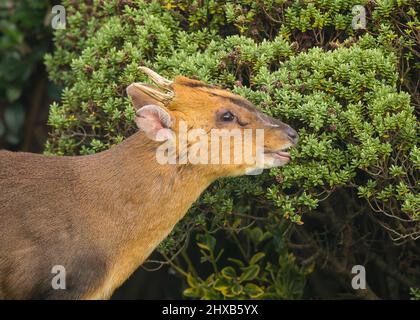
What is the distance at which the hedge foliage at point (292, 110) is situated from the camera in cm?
523

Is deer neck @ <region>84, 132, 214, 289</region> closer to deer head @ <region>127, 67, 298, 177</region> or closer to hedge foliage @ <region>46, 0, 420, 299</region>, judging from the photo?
deer head @ <region>127, 67, 298, 177</region>

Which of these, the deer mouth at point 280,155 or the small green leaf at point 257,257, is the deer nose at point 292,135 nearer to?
the deer mouth at point 280,155

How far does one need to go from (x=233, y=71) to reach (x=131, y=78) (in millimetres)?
691

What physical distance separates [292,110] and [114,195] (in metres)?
1.23

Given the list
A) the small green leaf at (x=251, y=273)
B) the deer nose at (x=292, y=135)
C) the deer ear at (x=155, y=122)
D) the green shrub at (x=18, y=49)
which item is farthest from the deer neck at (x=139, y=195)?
the green shrub at (x=18, y=49)

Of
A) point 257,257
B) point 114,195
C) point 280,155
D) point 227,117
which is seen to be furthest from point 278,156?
point 257,257

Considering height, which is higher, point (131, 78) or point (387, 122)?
point (131, 78)

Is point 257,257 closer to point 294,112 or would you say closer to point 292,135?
point 294,112

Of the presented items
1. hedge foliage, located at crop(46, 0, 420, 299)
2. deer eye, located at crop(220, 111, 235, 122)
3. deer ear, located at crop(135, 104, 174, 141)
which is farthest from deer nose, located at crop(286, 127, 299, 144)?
deer ear, located at crop(135, 104, 174, 141)

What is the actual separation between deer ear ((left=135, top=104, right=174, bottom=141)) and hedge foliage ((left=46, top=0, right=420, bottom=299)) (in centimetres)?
71

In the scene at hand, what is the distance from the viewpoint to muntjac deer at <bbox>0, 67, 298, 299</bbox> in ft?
15.7

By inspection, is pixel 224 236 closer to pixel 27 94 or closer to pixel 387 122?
pixel 387 122
